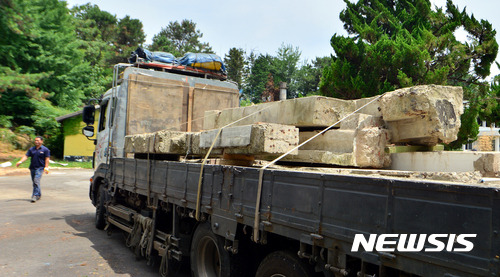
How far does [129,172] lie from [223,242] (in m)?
3.08

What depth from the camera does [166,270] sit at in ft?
17.0

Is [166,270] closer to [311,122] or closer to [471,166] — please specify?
[311,122]

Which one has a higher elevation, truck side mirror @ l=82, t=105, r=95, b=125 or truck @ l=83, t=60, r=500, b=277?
truck side mirror @ l=82, t=105, r=95, b=125

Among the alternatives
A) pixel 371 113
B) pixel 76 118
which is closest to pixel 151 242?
pixel 371 113

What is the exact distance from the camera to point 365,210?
97.6 inches

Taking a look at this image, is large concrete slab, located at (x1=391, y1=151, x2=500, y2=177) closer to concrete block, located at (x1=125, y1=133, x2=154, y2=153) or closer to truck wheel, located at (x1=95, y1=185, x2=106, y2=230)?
concrete block, located at (x1=125, y1=133, x2=154, y2=153)

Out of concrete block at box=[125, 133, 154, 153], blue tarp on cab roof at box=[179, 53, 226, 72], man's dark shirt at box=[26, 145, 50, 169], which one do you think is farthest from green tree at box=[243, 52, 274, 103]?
concrete block at box=[125, 133, 154, 153]

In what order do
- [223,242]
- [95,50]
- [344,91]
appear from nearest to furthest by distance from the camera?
[223,242], [344,91], [95,50]

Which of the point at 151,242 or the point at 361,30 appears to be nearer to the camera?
the point at 151,242

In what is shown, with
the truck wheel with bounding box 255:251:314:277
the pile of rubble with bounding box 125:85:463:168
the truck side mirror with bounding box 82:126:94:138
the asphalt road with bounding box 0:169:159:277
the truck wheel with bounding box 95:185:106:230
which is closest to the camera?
the truck wheel with bounding box 255:251:314:277

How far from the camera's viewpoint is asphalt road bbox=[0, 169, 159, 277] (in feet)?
18.4

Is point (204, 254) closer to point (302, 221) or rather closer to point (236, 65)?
point (302, 221)

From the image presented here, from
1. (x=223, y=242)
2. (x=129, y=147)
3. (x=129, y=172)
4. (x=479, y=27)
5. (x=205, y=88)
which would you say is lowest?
(x=223, y=242)

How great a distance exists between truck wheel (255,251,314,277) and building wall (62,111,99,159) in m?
28.1
